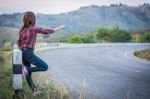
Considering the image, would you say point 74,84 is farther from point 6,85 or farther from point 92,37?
point 92,37

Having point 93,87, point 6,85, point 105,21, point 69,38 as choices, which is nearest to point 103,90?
point 93,87

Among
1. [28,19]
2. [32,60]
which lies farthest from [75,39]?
[28,19]

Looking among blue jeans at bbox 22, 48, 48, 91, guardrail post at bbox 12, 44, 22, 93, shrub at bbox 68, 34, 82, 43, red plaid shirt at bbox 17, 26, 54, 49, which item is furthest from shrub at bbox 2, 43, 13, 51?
shrub at bbox 68, 34, 82, 43

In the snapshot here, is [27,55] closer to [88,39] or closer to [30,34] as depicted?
[30,34]

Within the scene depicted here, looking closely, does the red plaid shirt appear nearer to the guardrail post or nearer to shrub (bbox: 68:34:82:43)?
the guardrail post

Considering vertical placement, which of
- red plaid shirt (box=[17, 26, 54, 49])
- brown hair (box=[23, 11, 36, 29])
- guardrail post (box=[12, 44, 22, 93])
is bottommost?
guardrail post (box=[12, 44, 22, 93])

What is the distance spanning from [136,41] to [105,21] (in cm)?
1350

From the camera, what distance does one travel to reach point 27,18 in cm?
779

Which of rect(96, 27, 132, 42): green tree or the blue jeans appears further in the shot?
rect(96, 27, 132, 42): green tree

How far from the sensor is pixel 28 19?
7.80 meters

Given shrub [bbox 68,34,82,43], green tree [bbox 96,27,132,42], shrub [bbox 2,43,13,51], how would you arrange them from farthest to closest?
shrub [bbox 68,34,82,43] < green tree [bbox 96,27,132,42] < shrub [bbox 2,43,13,51]

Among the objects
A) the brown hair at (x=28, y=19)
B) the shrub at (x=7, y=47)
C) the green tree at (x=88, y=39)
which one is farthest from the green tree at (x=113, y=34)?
the brown hair at (x=28, y=19)

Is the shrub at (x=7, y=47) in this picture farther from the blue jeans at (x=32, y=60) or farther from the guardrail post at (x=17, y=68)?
the guardrail post at (x=17, y=68)

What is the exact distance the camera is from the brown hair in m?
7.77
